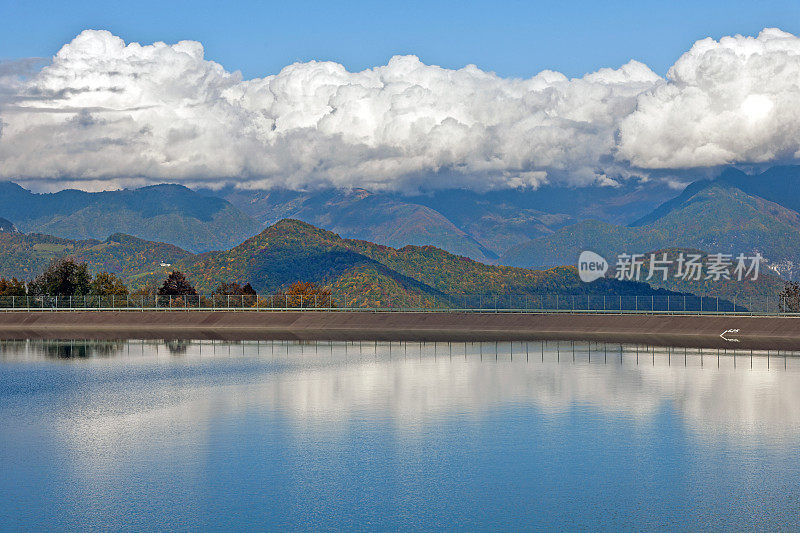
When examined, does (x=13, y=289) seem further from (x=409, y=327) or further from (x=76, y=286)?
Result: (x=409, y=327)

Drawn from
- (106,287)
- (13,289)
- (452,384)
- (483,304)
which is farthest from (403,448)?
(106,287)

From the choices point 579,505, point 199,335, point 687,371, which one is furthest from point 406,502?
point 199,335

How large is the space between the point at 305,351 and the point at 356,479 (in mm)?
42705

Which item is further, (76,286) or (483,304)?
(76,286)

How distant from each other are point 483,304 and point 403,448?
72.6m

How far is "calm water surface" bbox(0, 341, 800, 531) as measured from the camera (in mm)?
23891

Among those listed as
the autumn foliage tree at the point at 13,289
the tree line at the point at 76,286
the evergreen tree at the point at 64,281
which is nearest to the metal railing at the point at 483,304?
the autumn foliage tree at the point at 13,289

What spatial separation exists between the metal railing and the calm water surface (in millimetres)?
35748

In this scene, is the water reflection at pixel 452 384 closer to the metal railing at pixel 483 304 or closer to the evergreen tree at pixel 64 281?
the metal railing at pixel 483 304

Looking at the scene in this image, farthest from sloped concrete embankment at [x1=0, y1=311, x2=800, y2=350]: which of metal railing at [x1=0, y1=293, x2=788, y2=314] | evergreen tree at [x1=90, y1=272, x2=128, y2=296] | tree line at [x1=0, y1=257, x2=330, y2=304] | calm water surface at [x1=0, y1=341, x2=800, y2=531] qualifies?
evergreen tree at [x1=90, y1=272, x2=128, y2=296]

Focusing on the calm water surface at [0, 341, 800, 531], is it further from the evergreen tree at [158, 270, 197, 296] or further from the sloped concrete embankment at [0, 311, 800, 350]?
the evergreen tree at [158, 270, 197, 296]

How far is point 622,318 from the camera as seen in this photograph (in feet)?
A: 299

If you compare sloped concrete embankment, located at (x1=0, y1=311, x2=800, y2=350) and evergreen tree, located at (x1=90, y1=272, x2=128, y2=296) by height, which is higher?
evergreen tree, located at (x1=90, y1=272, x2=128, y2=296)

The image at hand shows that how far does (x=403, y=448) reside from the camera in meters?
31.1
